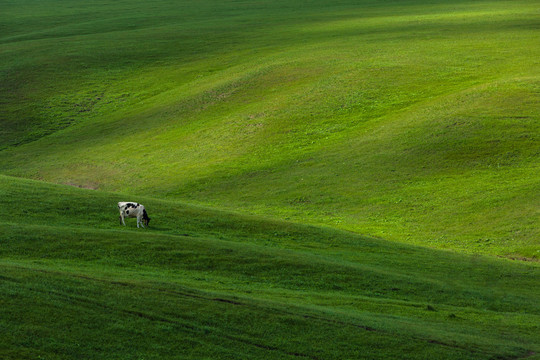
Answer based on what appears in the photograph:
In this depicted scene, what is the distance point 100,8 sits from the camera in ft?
559

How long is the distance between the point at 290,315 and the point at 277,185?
118 feet

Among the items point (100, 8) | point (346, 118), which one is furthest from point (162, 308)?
point (100, 8)

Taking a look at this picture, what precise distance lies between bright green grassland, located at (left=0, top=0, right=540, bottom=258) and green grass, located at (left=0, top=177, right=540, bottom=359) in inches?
438

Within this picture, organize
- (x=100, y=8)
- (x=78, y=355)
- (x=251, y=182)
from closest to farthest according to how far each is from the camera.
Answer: (x=78, y=355)
(x=251, y=182)
(x=100, y=8)

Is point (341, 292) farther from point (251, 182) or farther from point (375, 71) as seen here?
point (375, 71)

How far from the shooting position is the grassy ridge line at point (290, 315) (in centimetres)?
2088

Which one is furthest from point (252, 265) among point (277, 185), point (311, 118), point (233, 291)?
point (311, 118)

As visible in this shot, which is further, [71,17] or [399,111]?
[71,17]

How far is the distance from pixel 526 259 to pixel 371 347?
23.2 m

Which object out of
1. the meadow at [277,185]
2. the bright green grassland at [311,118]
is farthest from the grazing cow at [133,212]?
the bright green grassland at [311,118]

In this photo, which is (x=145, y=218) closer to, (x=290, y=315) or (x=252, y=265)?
(x=252, y=265)

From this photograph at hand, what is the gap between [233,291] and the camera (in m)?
24.9

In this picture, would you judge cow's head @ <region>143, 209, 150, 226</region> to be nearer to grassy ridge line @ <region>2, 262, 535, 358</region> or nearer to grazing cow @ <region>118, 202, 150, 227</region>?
grazing cow @ <region>118, 202, 150, 227</region>

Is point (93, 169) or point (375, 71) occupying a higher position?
point (375, 71)
